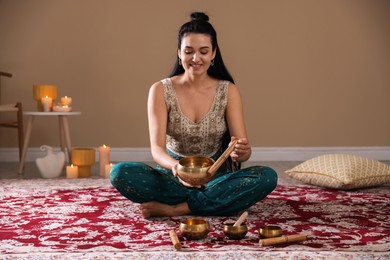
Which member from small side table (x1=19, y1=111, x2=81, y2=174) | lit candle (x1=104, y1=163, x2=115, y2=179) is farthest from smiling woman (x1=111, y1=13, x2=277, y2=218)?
small side table (x1=19, y1=111, x2=81, y2=174)

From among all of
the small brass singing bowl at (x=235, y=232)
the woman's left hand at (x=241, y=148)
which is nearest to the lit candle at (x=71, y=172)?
the woman's left hand at (x=241, y=148)

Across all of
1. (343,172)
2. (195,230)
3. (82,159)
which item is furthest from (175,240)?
(82,159)

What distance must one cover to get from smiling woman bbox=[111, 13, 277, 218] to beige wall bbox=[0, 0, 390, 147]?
2.11 meters

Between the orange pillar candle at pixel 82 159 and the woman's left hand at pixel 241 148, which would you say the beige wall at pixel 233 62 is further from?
the woman's left hand at pixel 241 148

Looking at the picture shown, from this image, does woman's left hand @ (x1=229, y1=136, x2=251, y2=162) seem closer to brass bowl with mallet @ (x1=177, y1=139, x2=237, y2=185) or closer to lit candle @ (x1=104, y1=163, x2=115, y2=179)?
brass bowl with mallet @ (x1=177, y1=139, x2=237, y2=185)

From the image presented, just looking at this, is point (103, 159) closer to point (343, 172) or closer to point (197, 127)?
point (197, 127)

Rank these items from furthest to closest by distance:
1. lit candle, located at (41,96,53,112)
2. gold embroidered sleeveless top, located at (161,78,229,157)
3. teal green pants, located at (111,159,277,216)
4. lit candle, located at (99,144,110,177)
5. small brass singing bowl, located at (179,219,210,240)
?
1. lit candle, located at (41,96,53,112)
2. lit candle, located at (99,144,110,177)
3. gold embroidered sleeveless top, located at (161,78,229,157)
4. teal green pants, located at (111,159,277,216)
5. small brass singing bowl, located at (179,219,210,240)

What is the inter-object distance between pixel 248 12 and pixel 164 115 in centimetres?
244

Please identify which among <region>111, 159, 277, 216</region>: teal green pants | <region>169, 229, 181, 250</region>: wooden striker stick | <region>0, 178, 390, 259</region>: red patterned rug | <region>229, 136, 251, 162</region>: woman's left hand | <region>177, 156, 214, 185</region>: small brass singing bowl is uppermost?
<region>229, 136, 251, 162</region>: woman's left hand

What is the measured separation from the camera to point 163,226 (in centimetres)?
224

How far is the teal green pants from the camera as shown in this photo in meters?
2.36

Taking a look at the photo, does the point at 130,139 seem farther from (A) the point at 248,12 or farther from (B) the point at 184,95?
(B) the point at 184,95

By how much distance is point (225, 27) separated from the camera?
15.6 ft

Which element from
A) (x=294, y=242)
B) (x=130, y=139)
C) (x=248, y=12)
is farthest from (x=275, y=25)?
(x=294, y=242)
